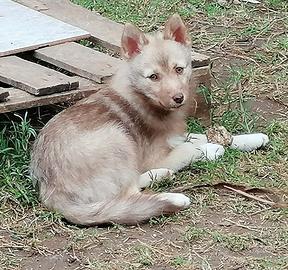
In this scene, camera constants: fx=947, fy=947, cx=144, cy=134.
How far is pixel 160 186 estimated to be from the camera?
545 centimetres

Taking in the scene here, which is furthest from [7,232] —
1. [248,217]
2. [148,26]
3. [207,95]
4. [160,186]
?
[148,26]

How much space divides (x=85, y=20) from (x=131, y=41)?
1.35 meters

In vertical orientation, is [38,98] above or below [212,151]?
above

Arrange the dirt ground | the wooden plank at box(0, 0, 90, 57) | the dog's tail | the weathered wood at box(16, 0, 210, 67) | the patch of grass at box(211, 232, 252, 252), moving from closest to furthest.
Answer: the dirt ground, the patch of grass at box(211, 232, 252, 252), the dog's tail, the wooden plank at box(0, 0, 90, 57), the weathered wood at box(16, 0, 210, 67)

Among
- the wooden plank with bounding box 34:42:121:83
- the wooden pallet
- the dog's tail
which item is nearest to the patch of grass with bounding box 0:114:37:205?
the wooden pallet

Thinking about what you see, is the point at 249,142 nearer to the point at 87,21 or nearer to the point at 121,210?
the point at 121,210

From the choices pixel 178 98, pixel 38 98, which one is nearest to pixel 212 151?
pixel 178 98

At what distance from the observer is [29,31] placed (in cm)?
648

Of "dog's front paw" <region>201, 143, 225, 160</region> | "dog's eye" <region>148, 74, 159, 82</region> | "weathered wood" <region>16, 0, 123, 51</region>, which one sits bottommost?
Answer: "dog's front paw" <region>201, 143, 225, 160</region>

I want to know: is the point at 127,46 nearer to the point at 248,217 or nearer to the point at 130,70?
the point at 130,70

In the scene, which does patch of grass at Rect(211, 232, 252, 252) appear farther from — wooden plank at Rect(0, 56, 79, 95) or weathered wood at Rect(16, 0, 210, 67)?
weathered wood at Rect(16, 0, 210, 67)

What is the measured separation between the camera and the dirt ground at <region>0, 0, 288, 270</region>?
4.69 metres

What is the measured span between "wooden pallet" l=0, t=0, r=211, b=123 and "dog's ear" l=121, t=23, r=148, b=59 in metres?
0.32

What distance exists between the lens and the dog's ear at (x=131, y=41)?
5.56 m
